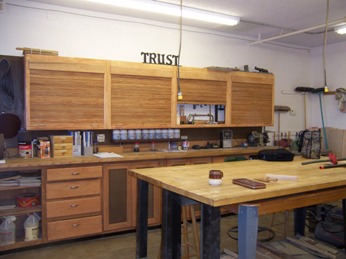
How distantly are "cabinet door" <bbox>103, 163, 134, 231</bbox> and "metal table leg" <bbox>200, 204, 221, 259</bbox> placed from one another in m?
2.11

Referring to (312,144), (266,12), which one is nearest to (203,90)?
(266,12)

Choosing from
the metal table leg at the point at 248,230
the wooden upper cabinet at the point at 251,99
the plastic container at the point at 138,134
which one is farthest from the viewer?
the wooden upper cabinet at the point at 251,99

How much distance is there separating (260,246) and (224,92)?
249 cm

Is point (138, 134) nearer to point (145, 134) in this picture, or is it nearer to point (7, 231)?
point (145, 134)

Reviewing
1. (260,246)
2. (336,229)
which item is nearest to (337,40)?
(336,229)

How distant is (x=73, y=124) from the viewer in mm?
4000

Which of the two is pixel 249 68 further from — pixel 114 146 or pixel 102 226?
pixel 102 226

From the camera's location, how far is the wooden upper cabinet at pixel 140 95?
423cm

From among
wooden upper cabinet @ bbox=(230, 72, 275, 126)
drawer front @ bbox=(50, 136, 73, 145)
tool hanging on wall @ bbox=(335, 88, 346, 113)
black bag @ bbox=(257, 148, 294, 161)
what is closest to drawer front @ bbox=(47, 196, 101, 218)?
drawer front @ bbox=(50, 136, 73, 145)

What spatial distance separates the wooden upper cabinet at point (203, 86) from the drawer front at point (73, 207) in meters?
1.83

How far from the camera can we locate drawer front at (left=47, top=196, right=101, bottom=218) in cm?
365

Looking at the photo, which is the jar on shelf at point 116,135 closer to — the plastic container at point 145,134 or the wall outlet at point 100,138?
the wall outlet at point 100,138

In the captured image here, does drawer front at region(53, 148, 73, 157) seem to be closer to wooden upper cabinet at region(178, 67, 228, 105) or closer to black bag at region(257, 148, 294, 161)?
wooden upper cabinet at region(178, 67, 228, 105)

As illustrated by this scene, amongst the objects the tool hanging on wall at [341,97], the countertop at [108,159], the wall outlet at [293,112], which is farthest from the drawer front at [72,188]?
the tool hanging on wall at [341,97]
